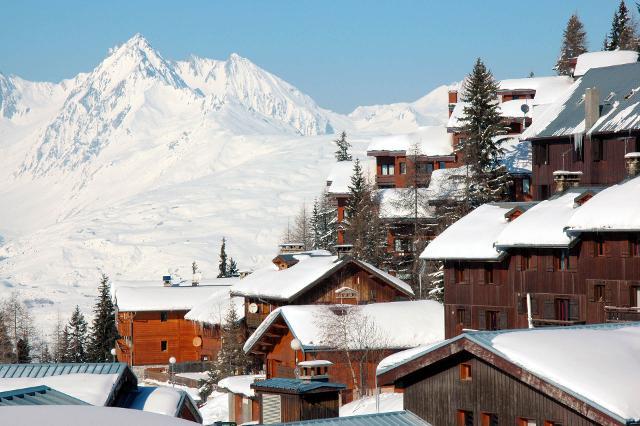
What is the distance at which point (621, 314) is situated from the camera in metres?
47.0

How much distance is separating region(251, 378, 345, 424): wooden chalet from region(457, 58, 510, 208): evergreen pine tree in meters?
43.9

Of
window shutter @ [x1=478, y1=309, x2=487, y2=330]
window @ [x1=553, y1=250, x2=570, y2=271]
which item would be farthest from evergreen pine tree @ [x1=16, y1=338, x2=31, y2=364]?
window @ [x1=553, y1=250, x2=570, y2=271]

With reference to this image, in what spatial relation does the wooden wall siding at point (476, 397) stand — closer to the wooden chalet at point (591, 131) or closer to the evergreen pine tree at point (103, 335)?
the wooden chalet at point (591, 131)

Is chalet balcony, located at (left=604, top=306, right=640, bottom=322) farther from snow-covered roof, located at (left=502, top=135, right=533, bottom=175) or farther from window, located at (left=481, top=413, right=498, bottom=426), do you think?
snow-covered roof, located at (left=502, top=135, right=533, bottom=175)

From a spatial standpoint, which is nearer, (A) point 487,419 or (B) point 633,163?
(A) point 487,419

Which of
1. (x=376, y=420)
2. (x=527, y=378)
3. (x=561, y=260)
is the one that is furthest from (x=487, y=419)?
(x=561, y=260)

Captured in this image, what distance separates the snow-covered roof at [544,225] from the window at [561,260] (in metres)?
1.02

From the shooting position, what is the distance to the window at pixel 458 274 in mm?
56781

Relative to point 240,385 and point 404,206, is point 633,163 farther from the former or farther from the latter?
point 404,206

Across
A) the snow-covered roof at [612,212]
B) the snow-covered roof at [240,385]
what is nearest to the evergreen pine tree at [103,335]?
the snow-covered roof at [240,385]

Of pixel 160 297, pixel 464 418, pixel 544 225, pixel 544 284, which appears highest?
pixel 544 225

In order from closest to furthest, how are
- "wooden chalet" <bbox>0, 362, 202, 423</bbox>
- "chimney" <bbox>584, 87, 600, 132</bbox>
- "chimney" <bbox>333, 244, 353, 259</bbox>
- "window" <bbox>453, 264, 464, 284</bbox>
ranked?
"wooden chalet" <bbox>0, 362, 202, 423</bbox>
"window" <bbox>453, 264, 464, 284</bbox>
"chimney" <bbox>584, 87, 600, 132</bbox>
"chimney" <bbox>333, 244, 353, 259</bbox>

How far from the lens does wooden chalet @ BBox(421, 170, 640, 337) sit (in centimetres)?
4738

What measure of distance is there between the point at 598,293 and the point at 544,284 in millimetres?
3501
